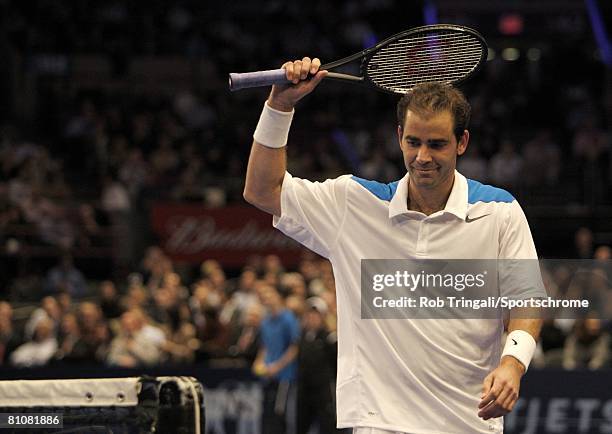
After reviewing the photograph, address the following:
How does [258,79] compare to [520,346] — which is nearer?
[520,346]

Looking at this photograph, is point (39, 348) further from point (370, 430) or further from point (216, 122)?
point (370, 430)

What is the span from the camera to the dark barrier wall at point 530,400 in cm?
1149

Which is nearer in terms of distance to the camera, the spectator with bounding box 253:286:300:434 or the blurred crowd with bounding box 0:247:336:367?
the spectator with bounding box 253:286:300:434

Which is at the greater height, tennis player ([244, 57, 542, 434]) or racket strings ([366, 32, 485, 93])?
racket strings ([366, 32, 485, 93])

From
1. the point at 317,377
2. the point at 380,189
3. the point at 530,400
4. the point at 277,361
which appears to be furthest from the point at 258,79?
the point at 277,361

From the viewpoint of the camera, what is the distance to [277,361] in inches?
513

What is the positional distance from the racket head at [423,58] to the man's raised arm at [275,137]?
51 centimetres

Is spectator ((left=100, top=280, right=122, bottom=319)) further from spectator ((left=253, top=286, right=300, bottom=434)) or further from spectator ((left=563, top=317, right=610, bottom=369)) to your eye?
spectator ((left=563, top=317, right=610, bottom=369))

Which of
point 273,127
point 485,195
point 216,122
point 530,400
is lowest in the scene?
point 530,400

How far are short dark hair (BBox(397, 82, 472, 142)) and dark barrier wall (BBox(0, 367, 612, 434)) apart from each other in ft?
24.9

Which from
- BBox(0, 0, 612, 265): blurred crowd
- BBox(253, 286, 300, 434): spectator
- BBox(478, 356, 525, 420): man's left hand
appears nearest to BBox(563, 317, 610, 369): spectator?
BBox(253, 286, 300, 434): spectator

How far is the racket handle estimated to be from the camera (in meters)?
4.28

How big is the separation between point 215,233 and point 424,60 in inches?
562

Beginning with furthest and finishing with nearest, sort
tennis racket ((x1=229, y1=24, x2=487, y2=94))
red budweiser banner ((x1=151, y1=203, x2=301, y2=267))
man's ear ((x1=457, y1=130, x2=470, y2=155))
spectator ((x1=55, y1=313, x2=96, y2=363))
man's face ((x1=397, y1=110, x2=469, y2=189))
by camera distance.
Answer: red budweiser banner ((x1=151, y1=203, x2=301, y2=267)) → spectator ((x1=55, y1=313, x2=96, y2=363)) → tennis racket ((x1=229, y1=24, x2=487, y2=94)) → man's ear ((x1=457, y1=130, x2=470, y2=155)) → man's face ((x1=397, y1=110, x2=469, y2=189))
